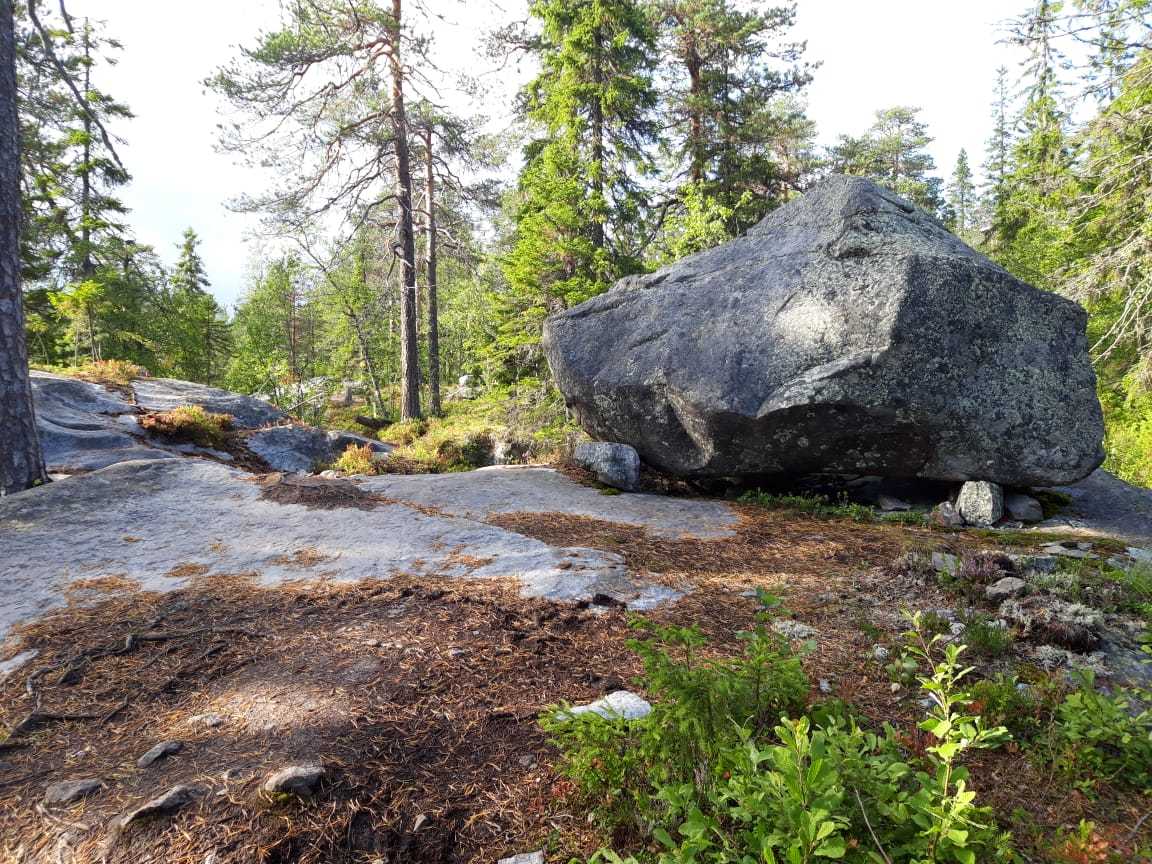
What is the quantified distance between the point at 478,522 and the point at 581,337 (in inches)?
181

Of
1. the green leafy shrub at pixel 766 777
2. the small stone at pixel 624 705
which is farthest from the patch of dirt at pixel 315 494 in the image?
the green leafy shrub at pixel 766 777

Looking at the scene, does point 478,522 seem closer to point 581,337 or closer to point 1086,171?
point 581,337

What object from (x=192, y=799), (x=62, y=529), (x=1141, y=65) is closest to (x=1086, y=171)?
(x=1141, y=65)

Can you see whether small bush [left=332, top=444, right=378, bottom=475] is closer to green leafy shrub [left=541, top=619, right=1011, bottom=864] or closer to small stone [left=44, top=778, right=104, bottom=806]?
small stone [left=44, top=778, right=104, bottom=806]

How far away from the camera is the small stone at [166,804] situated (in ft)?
6.97

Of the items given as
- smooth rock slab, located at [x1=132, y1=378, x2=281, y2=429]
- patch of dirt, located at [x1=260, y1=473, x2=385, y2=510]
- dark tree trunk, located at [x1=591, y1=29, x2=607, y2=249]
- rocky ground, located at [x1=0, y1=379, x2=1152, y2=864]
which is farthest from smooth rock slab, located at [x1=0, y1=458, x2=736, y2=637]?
dark tree trunk, located at [x1=591, y1=29, x2=607, y2=249]

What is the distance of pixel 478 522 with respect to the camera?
6.72 m

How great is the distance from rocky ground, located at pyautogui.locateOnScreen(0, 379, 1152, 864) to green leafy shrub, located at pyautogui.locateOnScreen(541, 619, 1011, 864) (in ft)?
1.06

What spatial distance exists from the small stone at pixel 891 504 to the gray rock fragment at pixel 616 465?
3585 millimetres

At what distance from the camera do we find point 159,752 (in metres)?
2.58

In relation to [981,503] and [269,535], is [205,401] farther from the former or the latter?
[981,503]

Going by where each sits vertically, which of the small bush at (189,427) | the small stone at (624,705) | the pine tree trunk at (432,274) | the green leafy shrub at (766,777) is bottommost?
the small stone at (624,705)

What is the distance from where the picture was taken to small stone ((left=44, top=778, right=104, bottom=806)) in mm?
2311

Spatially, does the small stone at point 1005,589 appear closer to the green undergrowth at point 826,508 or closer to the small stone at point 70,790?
the green undergrowth at point 826,508
